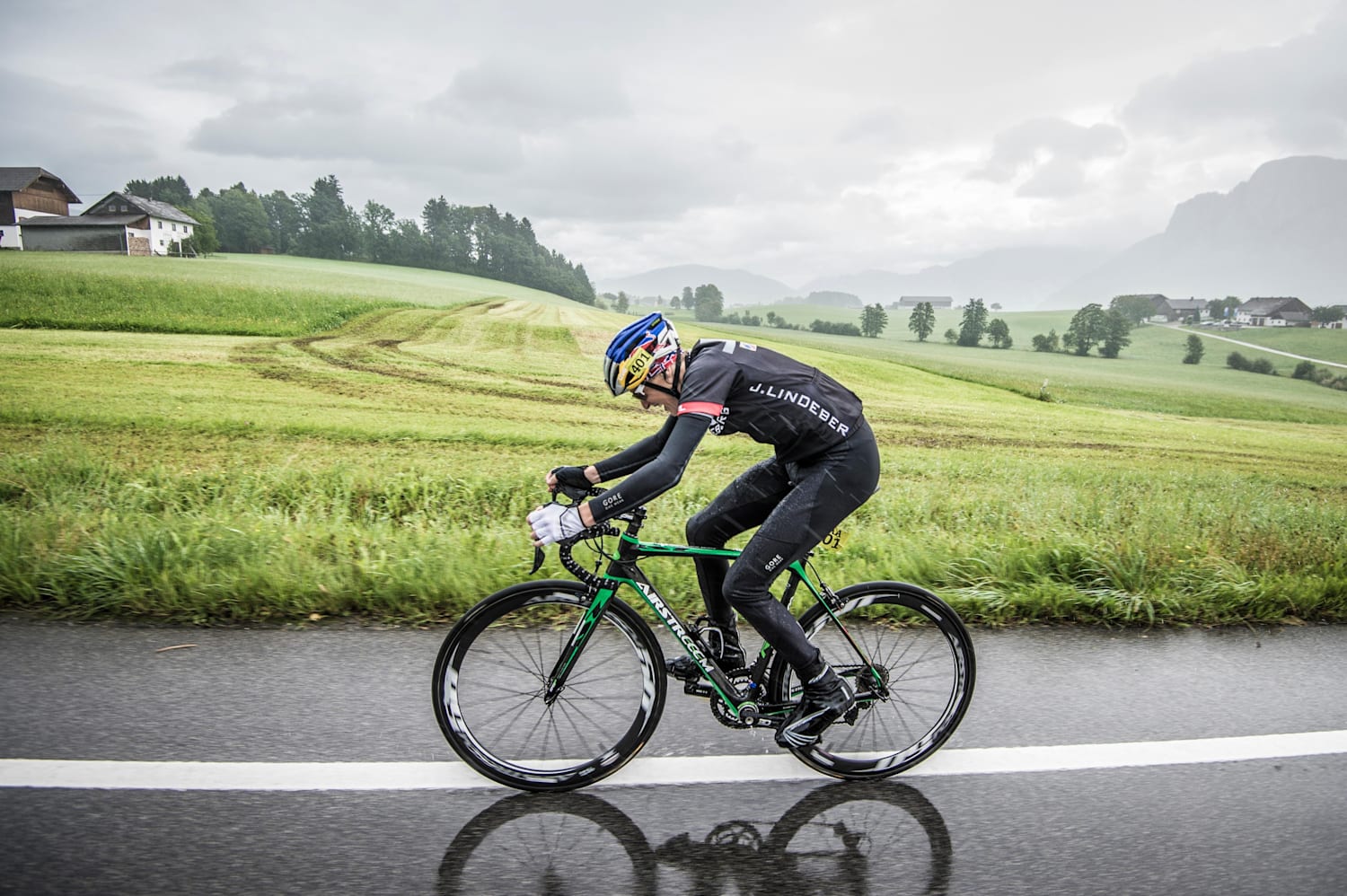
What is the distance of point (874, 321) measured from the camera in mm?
44688

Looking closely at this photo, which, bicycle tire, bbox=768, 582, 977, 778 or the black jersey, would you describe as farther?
bicycle tire, bbox=768, 582, 977, 778

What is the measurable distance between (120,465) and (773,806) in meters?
8.46

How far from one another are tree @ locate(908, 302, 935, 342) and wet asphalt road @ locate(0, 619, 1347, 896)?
39.9m

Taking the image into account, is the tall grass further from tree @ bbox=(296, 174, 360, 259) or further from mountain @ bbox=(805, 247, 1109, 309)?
mountain @ bbox=(805, 247, 1109, 309)

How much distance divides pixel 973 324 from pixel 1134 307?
8080mm

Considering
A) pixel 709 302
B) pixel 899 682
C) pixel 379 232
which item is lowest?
pixel 899 682

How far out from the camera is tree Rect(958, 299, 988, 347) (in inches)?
1623

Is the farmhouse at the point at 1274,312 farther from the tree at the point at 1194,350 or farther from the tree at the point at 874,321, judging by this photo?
the tree at the point at 874,321

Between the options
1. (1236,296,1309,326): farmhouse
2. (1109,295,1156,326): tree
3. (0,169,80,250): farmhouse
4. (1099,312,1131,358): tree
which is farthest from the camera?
(1109,295,1156,326): tree

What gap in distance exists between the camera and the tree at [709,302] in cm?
4850

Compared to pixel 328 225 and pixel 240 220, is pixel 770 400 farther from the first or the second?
pixel 328 225

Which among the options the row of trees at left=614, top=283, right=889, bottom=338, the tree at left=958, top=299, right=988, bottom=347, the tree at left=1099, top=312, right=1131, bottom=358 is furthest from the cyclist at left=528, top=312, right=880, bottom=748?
the tree at left=958, top=299, right=988, bottom=347

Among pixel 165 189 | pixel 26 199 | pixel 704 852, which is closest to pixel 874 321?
pixel 165 189

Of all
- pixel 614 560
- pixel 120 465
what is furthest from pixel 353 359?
pixel 614 560
